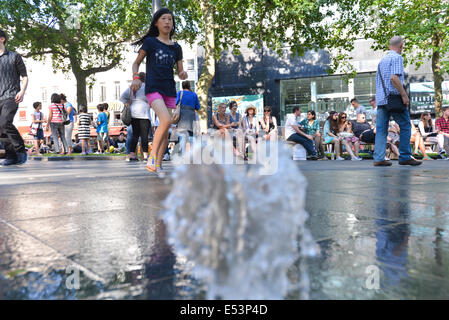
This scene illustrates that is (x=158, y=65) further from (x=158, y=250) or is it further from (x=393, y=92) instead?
(x=158, y=250)

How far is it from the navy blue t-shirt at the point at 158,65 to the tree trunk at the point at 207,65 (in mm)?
12543

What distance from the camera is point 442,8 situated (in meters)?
18.3

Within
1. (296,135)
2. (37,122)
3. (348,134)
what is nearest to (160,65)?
(296,135)

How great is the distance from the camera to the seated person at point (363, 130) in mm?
12102

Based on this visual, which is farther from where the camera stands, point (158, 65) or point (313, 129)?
point (313, 129)

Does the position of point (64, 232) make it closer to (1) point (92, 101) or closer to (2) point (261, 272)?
(2) point (261, 272)

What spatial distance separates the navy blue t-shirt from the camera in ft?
17.8

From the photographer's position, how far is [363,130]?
12367mm

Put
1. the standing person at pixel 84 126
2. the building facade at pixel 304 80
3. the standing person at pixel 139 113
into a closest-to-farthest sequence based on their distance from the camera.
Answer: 1. the standing person at pixel 139 113
2. the standing person at pixel 84 126
3. the building facade at pixel 304 80

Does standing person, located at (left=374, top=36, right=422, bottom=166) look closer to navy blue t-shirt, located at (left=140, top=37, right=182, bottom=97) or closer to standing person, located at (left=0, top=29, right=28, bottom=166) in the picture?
navy blue t-shirt, located at (left=140, top=37, right=182, bottom=97)

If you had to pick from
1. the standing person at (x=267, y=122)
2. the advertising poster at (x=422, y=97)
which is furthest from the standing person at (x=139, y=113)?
the advertising poster at (x=422, y=97)

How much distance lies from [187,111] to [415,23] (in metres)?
13.0

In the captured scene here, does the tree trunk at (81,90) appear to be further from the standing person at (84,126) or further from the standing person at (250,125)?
the standing person at (250,125)

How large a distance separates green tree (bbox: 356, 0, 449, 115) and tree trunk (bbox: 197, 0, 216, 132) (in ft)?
22.5
